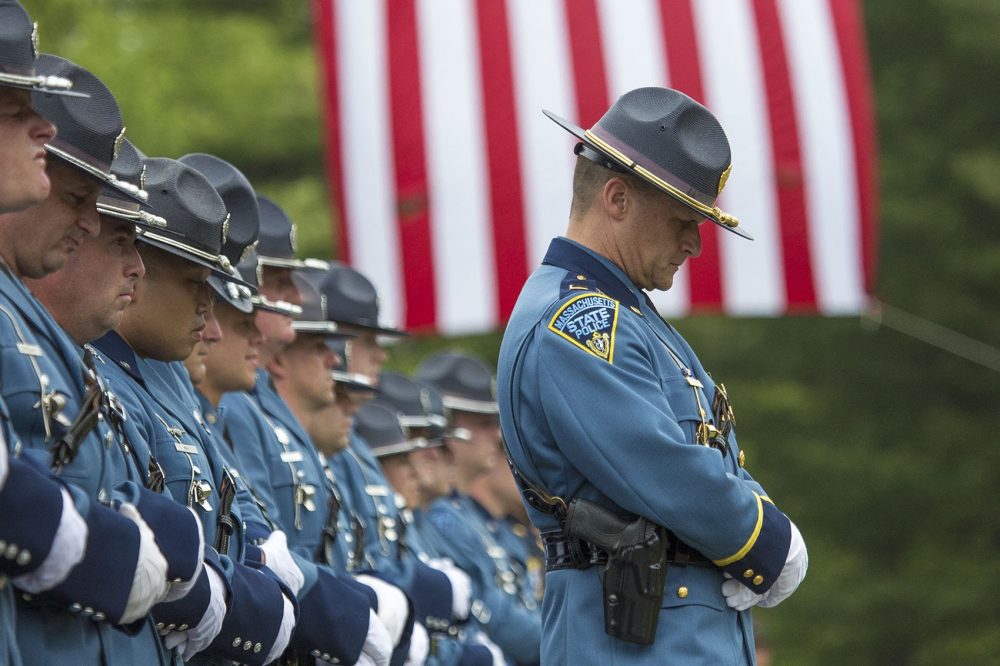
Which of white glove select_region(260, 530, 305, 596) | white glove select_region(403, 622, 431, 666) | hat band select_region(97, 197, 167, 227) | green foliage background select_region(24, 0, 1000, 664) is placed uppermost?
hat band select_region(97, 197, 167, 227)

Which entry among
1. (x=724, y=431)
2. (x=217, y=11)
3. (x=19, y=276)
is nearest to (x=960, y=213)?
(x=217, y=11)

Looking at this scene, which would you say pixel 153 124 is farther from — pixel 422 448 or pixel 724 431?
pixel 724 431

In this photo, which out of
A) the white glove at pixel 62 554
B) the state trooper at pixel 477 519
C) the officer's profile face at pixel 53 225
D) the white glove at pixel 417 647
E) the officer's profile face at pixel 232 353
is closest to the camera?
the white glove at pixel 62 554

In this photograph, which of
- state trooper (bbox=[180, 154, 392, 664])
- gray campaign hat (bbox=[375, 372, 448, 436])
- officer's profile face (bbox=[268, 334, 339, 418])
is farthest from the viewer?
gray campaign hat (bbox=[375, 372, 448, 436])

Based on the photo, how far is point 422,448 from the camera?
9703mm

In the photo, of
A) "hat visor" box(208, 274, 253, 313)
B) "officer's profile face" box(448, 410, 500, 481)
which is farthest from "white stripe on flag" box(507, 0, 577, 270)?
"hat visor" box(208, 274, 253, 313)

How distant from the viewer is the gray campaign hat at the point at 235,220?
571 centimetres

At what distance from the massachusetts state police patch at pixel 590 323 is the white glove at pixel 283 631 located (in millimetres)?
1063

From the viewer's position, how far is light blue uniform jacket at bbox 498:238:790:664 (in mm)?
4684

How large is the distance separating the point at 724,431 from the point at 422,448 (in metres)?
4.82

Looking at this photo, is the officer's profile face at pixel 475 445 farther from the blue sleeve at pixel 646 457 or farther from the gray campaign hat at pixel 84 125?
the gray campaign hat at pixel 84 125

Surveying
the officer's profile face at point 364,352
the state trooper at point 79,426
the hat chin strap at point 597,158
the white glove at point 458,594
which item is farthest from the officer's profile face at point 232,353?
the officer's profile face at point 364,352

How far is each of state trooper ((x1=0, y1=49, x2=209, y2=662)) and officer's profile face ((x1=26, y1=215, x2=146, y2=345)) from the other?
4.7 inches

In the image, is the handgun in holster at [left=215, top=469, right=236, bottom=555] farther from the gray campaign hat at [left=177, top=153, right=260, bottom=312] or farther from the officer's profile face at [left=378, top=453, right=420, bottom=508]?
the officer's profile face at [left=378, top=453, right=420, bottom=508]
